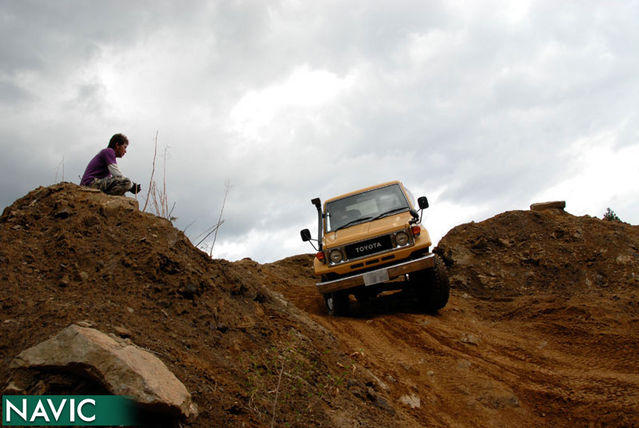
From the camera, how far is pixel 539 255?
10602 mm

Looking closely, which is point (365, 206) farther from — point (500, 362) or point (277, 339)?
point (277, 339)

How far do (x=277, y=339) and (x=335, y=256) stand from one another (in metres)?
2.53

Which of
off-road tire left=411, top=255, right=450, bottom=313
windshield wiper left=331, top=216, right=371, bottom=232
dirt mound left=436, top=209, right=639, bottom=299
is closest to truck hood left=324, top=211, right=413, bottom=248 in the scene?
windshield wiper left=331, top=216, right=371, bottom=232

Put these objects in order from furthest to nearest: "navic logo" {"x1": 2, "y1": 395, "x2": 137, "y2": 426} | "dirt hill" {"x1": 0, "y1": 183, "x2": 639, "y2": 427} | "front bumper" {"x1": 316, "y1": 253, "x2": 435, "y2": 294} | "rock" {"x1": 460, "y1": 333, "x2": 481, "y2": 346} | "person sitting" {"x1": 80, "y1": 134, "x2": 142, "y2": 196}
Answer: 1. "front bumper" {"x1": 316, "y1": 253, "x2": 435, "y2": 294}
2. "rock" {"x1": 460, "y1": 333, "x2": 481, "y2": 346}
3. "person sitting" {"x1": 80, "y1": 134, "x2": 142, "y2": 196}
4. "dirt hill" {"x1": 0, "y1": 183, "x2": 639, "y2": 427}
5. "navic logo" {"x1": 2, "y1": 395, "x2": 137, "y2": 426}

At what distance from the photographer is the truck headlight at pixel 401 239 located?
22.9 ft

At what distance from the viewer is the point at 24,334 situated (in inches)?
124

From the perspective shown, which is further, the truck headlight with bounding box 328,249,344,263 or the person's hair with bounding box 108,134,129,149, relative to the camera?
the truck headlight with bounding box 328,249,344,263

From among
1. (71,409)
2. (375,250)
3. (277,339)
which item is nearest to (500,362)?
(375,250)

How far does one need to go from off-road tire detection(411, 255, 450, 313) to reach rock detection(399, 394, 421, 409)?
107 inches

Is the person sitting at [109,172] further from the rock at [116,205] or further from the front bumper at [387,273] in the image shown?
the front bumper at [387,273]

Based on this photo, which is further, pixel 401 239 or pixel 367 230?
pixel 367 230

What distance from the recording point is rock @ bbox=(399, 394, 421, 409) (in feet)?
15.0

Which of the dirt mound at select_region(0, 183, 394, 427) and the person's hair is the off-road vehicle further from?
the person's hair

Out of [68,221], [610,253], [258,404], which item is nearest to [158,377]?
[258,404]
